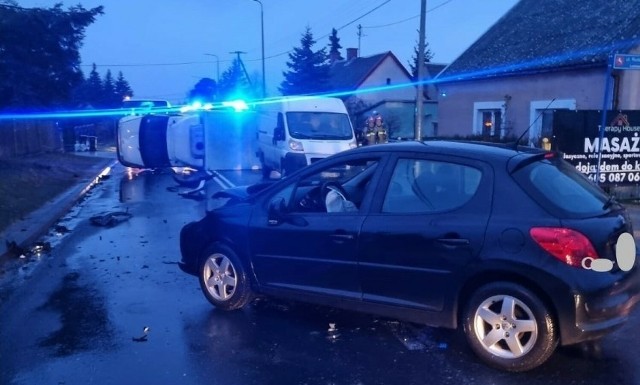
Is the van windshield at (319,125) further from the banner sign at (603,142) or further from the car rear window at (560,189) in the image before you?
the car rear window at (560,189)

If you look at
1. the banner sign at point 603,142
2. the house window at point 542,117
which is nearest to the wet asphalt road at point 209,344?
the banner sign at point 603,142

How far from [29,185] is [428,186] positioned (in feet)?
45.5

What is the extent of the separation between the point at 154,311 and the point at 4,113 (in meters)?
19.3

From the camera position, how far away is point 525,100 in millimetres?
20859

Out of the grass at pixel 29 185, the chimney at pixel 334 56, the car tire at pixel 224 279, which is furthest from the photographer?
the chimney at pixel 334 56

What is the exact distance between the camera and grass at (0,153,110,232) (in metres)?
12.4

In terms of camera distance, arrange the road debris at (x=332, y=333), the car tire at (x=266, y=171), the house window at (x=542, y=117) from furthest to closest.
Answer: the car tire at (x=266, y=171)
the house window at (x=542, y=117)
the road debris at (x=332, y=333)

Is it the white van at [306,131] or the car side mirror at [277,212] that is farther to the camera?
the white van at [306,131]

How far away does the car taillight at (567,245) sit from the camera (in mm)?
4344

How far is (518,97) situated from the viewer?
69.5 ft

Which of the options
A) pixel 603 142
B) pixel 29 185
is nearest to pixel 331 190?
pixel 603 142

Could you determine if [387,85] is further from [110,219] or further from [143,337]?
[143,337]

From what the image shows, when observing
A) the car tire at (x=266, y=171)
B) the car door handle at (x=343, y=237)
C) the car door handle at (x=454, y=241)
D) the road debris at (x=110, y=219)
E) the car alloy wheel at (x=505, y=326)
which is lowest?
the road debris at (x=110, y=219)

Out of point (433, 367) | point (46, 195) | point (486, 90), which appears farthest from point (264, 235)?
point (486, 90)
